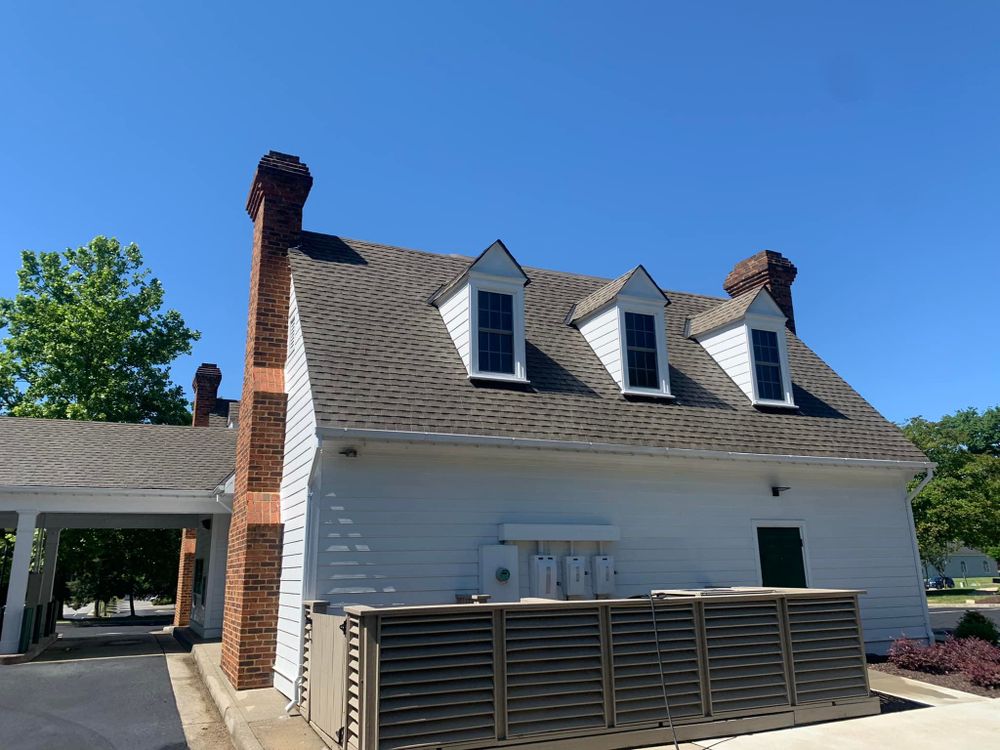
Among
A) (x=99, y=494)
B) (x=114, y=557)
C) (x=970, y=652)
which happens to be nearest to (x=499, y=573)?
(x=970, y=652)

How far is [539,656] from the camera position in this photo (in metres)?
6.36

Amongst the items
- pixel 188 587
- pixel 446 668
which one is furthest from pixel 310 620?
pixel 188 587

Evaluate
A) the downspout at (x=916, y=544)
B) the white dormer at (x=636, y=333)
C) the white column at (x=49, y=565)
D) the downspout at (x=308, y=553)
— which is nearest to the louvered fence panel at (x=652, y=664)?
the downspout at (x=308, y=553)

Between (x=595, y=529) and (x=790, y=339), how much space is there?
8.16m

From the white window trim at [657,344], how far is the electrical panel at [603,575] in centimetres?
298

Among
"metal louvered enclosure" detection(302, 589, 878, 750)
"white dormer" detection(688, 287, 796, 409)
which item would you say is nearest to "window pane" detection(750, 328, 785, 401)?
"white dormer" detection(688, 287, 796, 409)

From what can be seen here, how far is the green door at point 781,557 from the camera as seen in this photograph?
1101cm

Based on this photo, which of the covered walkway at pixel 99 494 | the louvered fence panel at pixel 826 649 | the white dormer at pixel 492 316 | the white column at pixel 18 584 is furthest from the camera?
the covered walkway at pixel 99 494

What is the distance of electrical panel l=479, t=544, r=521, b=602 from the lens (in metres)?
9.09

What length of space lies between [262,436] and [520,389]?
3973 mm

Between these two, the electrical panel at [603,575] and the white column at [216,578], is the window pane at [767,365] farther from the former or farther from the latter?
the white column at [216,578]

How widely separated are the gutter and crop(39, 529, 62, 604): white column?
12.9 meters

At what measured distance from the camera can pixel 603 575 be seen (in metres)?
9.74

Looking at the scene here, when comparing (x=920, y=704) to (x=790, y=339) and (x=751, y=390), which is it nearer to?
(x=751, y=390)
